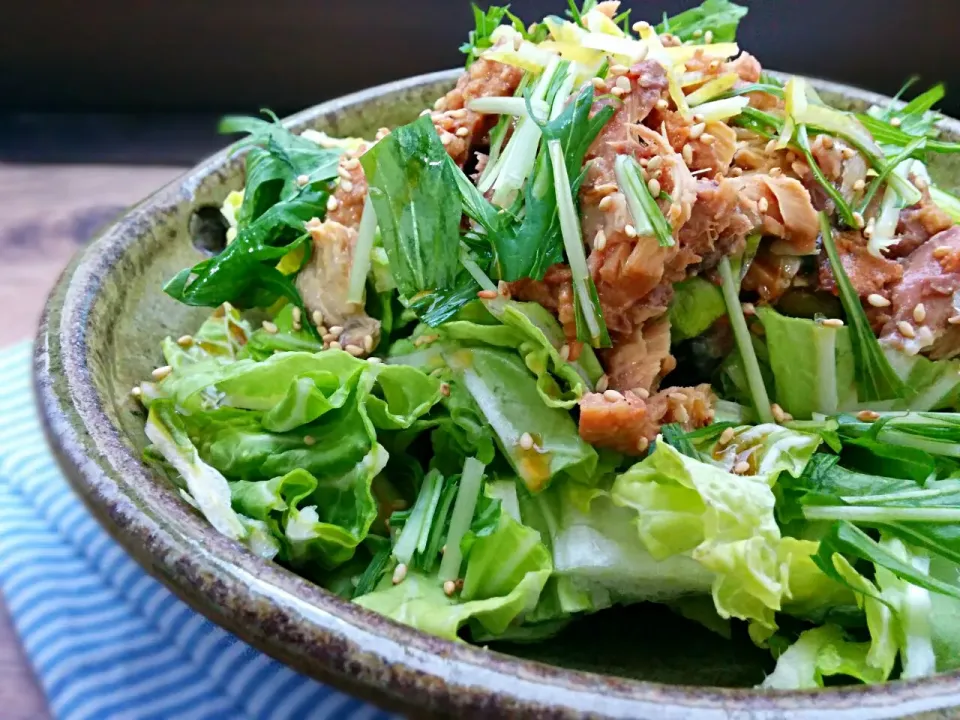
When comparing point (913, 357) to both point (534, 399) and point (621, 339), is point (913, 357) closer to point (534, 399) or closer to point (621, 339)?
point (621, 339)

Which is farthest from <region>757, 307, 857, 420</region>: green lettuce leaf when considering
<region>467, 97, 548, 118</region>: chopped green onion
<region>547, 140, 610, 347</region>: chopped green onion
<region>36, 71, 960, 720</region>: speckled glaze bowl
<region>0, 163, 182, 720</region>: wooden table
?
<region>0, 163, 182, 720</region>: wooden table

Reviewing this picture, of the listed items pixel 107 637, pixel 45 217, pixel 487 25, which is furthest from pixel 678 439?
pixel 45 217

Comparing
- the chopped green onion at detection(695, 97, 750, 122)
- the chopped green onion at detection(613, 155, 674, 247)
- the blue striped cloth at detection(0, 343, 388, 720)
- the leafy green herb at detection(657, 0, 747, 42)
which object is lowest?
the blue striped cloth at detection(0, 343, 388, 720)

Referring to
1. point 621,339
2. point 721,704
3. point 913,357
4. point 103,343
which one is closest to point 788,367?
point 913,357

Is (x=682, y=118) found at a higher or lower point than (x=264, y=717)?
higher

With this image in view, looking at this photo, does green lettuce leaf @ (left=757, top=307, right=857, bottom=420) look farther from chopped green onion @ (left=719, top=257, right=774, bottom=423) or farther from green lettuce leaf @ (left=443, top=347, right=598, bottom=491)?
green lettuce leaf @ (left=443, top=347, right=598, bottom=491)

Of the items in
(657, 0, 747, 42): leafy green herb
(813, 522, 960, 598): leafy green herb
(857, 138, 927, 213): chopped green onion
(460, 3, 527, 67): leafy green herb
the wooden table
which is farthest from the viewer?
the wooden table

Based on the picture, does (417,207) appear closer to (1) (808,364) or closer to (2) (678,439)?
(2) (678,439)

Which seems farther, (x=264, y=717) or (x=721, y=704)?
(x=264, y=717)
